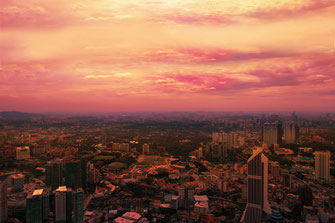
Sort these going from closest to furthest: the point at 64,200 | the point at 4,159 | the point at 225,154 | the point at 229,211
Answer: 1. the point at 64,200
2. the point at 229,211
3. the point at 4,159
4. the point at 225,154

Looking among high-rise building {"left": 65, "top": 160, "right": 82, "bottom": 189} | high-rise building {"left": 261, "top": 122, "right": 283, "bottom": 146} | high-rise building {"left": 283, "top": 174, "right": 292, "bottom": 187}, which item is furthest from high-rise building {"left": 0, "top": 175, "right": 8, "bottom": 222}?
high-rise building {"left": 261, "top": 122, "right": 283, "bottom": 146}

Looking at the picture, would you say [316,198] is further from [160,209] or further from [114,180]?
[114,180]

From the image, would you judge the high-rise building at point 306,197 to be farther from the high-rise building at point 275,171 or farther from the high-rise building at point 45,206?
the high-rise building at point 45,206

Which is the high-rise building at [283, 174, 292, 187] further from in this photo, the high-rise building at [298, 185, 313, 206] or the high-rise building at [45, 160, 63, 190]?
the high-rise building at [45, 160, 63, 190]

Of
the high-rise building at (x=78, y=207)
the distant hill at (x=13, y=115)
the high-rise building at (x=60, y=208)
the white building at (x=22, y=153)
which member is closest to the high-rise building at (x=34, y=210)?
the high-rise building at (x=60, y=208)

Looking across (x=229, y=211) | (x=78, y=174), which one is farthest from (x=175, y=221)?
(x=78, y=174)
